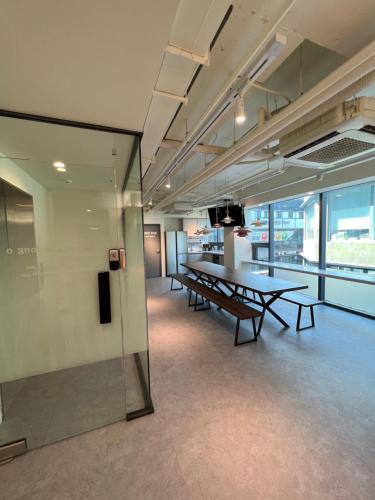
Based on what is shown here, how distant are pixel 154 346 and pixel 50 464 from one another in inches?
69.3

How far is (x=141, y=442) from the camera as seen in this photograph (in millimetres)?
1694

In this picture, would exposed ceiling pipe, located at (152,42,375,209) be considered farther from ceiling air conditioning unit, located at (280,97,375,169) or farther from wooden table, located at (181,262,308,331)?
wooden table, located at (181,262,308,331)

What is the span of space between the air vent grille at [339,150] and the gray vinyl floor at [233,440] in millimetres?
2393

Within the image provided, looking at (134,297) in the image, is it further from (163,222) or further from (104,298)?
(163,222)

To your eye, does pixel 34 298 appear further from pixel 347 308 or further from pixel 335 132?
pixel 347 308

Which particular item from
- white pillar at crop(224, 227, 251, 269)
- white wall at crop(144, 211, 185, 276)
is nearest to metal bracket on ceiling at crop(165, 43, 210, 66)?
white pillar at crop(224, 227, 251, 269)

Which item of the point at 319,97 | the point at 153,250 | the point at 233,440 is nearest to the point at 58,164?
the point at 319,97

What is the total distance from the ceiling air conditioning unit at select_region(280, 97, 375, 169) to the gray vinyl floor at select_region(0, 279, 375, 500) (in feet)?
7.88

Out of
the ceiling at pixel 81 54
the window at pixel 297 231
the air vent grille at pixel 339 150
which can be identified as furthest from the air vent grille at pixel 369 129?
the window at pixel 297 231

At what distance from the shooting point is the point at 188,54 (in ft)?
3.97

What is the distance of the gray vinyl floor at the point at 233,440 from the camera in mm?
1377

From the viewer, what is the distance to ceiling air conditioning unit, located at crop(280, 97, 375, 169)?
1.52 m

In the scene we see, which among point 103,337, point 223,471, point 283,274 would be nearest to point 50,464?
point 223,471

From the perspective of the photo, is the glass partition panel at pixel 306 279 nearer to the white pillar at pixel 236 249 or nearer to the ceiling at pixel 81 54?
the white pillar at pixel 236 249
